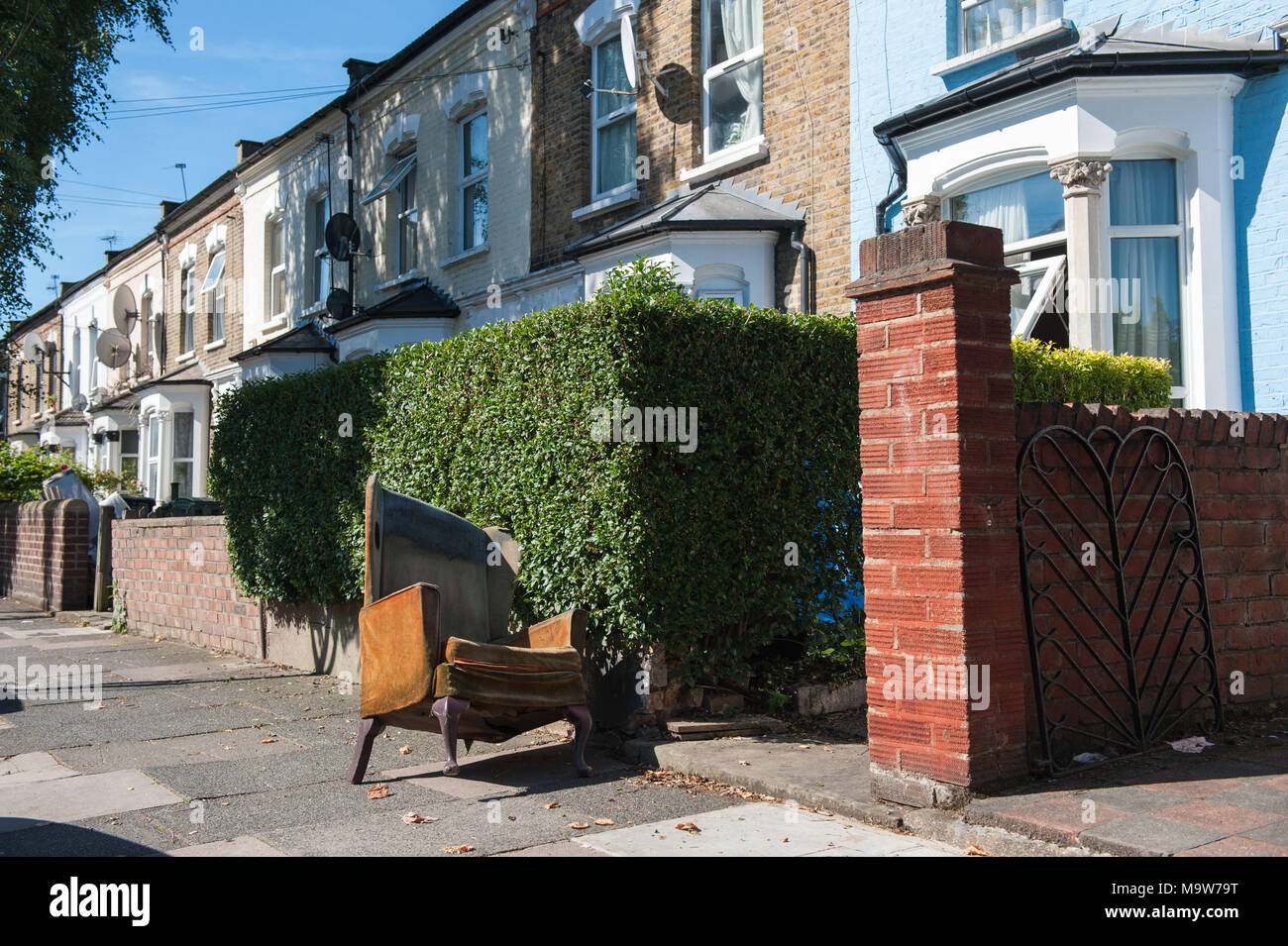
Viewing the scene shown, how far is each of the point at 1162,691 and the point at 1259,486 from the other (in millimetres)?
1464

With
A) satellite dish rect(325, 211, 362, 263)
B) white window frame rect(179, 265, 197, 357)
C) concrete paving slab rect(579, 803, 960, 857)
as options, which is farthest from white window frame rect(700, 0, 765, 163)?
white window frame rect(179, 265, 197, 357)

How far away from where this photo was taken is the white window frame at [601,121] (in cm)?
1362

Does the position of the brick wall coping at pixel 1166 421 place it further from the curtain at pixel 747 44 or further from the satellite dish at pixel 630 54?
the satellite dish at pixel 630 54

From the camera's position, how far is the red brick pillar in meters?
4.39

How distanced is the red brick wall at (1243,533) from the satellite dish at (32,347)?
4359cm

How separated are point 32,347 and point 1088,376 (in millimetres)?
44038

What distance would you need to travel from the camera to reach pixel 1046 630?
489 centimetres

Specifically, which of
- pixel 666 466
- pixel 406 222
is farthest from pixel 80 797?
pixel 406 222

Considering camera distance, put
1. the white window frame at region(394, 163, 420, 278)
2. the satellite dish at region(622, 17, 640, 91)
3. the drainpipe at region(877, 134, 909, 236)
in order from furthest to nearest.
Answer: the white window frame at region(394, 163, 420, 278), the satellite dish at region(622, 17, 640, 91), the drainpipe at region(877, 134, 909, 236)

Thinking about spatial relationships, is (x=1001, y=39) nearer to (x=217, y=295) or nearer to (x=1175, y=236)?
(x=1175, y=236)

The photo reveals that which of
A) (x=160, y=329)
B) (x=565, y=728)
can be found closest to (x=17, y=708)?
(x=565, y=728)

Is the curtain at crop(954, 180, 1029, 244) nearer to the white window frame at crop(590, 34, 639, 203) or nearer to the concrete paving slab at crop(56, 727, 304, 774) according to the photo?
the white window frame at crop(590, 34, 639, 203)

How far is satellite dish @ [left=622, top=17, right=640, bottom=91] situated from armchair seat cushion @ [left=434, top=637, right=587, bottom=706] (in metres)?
9.20

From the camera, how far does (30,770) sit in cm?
616
